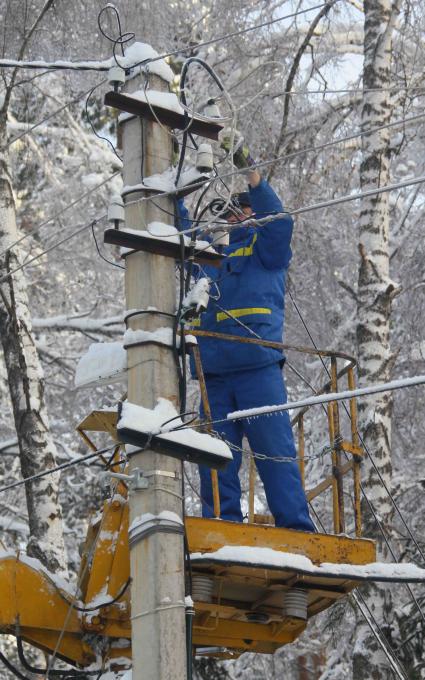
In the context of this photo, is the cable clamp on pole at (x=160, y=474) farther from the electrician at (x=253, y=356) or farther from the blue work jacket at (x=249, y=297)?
the blue work jacket at (x=249, y=297)

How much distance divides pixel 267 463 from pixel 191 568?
93 cm

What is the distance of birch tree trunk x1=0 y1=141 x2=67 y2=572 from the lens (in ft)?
34.4

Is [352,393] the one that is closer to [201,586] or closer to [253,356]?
[253,356]

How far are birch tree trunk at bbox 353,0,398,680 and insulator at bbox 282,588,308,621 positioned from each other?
179 cm

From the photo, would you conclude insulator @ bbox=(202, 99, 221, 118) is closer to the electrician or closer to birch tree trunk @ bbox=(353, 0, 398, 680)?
the electrician

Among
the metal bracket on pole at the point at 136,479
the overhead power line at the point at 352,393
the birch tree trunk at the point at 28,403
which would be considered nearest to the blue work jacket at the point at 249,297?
the overhead power line at the point at 352,393

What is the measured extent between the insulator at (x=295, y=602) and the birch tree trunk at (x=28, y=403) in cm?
264

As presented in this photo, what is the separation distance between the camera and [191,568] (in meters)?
7.48

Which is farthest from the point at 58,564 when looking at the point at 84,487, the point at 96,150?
the point at 96,150

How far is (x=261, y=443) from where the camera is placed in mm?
8188

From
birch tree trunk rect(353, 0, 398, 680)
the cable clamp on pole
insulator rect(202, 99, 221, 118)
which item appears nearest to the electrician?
insulator rect(202, 99, 221, 118)

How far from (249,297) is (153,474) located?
204 centimetres

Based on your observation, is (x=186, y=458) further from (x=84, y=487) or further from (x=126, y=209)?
(x=84, y=487)

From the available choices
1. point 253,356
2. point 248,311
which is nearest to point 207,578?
point 253,356
